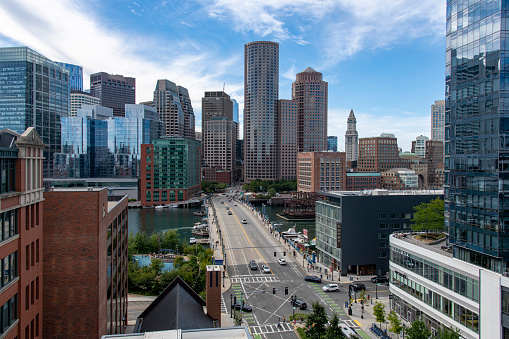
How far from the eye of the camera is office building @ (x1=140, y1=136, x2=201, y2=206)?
167625mm

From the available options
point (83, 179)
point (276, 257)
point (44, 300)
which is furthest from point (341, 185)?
point (44, 300)

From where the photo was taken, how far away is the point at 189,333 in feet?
53.3

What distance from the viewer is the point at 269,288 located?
5453cm

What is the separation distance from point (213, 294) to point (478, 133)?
28.5 meters

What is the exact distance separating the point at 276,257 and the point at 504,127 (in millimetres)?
48791

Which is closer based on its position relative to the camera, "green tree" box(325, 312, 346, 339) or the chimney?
"green tree" box(325, 312, 346, 339)

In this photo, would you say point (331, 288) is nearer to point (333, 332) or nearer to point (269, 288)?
point (269, 288)

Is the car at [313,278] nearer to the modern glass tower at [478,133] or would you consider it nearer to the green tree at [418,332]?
the modern glass tower at [478,133]

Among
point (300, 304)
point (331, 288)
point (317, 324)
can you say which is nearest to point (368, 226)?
point (331, 288)

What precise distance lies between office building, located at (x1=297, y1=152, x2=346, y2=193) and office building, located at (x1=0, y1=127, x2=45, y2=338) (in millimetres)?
150883

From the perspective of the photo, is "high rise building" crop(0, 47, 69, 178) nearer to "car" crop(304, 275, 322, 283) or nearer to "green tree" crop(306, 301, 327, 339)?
"car" crop(304, 275, 322, 283)

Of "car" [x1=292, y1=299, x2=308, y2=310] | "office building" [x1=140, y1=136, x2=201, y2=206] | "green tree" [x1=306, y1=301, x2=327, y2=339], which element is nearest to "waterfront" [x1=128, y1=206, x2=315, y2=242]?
"office building" [x1=140, y1=136, x2=201, y2=206]

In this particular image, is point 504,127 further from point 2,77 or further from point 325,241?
point 2,77

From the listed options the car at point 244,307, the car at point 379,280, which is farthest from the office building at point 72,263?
the car at point 379,280
